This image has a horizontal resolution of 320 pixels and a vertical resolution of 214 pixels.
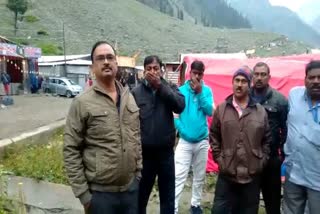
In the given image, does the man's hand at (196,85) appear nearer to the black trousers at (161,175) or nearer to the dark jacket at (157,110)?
the dark jacket at (157,110)

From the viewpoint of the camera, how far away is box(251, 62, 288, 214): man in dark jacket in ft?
12.6

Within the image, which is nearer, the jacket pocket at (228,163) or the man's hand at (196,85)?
the jacket pocket at (228,163)

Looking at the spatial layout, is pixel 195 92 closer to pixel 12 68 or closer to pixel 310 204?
pixel 310 204

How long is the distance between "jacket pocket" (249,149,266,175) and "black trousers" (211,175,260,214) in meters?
0.11

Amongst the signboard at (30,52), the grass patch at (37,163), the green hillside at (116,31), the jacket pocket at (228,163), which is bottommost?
the grass patch at (37,163)

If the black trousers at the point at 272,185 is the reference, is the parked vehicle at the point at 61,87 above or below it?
below

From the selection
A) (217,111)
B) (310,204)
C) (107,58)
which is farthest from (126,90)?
(310,204)

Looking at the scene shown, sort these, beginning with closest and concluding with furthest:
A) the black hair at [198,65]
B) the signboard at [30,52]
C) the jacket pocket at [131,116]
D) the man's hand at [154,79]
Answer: the jacket pocket at [131,116]
the man's hand at [154,79]
the black hair at [198,65]
the signboard at [30,52]

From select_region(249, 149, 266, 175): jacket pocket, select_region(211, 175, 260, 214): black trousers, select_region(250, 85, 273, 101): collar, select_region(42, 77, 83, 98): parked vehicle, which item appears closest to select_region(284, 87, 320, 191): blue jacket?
select_region(249, 149, 266, 175): jacket pocket

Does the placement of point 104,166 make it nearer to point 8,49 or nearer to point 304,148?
point 304,148

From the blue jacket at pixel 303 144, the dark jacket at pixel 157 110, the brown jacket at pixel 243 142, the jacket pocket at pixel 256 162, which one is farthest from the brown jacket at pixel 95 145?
the blue jacket at pixel 303 144

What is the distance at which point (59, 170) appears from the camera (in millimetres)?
6324

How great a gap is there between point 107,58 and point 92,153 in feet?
2.12

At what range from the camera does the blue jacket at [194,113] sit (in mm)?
Result: 4477
